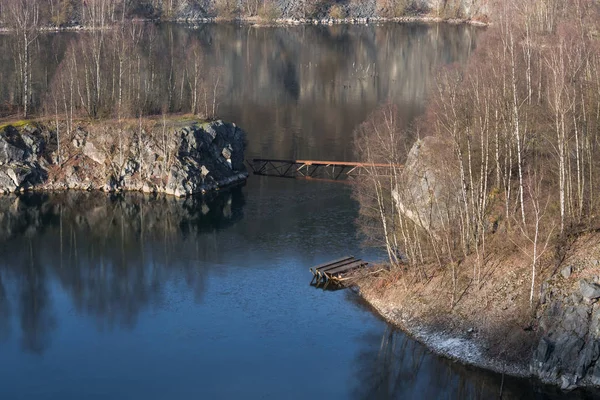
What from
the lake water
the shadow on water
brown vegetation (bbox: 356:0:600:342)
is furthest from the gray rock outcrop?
brown vegetation (bbox: 356:0:600:342)

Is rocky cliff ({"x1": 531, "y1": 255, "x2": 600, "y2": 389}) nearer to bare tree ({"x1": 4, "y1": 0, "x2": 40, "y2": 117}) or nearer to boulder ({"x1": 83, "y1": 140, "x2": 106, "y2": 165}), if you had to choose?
boulder ({"x1": 83, "y1": 140, "x2": 106, "y2": 165})

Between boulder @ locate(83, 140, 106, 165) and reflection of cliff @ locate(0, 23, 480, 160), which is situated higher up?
reflection of cliff @ locate(0, 23, 480, 160)

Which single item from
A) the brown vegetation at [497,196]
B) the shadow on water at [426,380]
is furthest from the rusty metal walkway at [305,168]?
the shadow on water at [426,380]

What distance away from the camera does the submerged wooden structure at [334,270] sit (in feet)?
155

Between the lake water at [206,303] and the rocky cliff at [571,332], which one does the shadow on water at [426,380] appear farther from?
the rocky cliff at [571,332]

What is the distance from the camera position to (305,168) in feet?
232

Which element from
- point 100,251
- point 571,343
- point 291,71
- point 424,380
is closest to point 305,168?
point 100,251

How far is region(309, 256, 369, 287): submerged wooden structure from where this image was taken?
47094mm

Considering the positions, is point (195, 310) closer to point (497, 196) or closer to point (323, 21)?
point (497, 196)

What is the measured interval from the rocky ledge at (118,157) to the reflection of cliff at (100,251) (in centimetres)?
153

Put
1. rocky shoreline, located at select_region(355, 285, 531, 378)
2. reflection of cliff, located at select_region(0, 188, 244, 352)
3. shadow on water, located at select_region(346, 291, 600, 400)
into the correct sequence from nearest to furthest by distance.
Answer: shadow on water, located at select_region(346, 291, 600, 400) → rocky shoreline, located at select_region(355, 285, 531, 378) → reflection of cliff, located at select_region(0, 188, 244, 352)

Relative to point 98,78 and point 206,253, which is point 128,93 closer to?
point 98,78

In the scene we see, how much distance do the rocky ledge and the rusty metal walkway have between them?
3.11m

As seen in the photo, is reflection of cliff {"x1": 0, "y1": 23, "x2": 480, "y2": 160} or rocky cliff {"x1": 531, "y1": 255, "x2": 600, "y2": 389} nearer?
rocky cliff {"x1": 531, "y1": 255, "x2": 600, "y2": 389}
